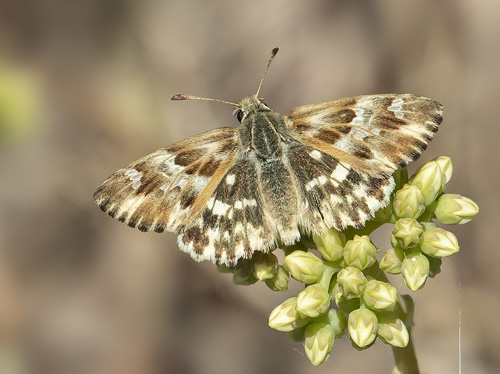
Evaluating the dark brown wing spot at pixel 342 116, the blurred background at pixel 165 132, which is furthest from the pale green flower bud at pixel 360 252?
the blurred background at pixel 165 132

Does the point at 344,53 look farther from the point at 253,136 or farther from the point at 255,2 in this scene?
the point at 253,136

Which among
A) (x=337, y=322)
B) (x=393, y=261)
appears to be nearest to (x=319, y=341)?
(x=337, y=322)

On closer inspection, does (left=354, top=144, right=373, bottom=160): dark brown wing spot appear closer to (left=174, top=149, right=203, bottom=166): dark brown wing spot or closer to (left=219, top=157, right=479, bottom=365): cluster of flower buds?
(left=219, top=157, right=479, bottom=365): cluster of flower buds

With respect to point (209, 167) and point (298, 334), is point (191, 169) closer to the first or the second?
point (209, 167)

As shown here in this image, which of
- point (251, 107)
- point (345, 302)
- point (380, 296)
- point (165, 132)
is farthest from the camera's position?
point (165, 132)

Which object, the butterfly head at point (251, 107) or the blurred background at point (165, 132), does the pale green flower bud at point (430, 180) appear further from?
the blurred background at point (165, 132)

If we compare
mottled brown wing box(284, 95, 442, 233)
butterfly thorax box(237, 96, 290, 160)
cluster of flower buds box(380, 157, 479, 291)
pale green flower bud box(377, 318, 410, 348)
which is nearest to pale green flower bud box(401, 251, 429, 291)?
cluster of flower buds box(380, 157, 479, 291)
